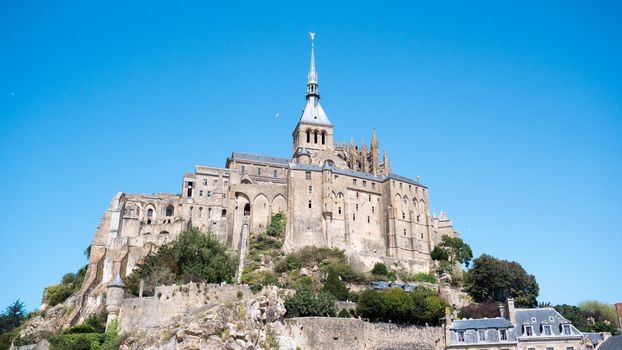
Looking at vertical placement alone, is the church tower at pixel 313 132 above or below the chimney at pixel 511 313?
above

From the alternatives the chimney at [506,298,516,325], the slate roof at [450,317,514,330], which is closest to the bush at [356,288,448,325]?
the slate roof at [450,317,514,330]

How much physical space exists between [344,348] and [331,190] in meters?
32.8

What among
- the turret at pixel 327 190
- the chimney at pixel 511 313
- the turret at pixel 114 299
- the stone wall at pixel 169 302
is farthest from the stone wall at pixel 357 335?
the turret at pixel 327 190

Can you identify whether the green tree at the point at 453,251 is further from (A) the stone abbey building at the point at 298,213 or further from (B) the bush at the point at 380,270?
(B) the bush at the point at 380,270

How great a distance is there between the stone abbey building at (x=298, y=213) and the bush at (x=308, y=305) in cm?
2194

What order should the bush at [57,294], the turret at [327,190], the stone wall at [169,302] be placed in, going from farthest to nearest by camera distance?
1. the turret at [327,190]
2. the bush at [57,294]
3. the stone wall at [169,302]

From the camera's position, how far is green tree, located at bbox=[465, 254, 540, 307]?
65938 mm

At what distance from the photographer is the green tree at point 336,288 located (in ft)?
197

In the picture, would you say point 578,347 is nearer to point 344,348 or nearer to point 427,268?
point 344,348

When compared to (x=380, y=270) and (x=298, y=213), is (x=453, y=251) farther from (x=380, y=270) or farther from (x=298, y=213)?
(x=298, y=213)

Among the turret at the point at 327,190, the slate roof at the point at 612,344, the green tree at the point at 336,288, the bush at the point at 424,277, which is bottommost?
the slate roof at the point at 612,344

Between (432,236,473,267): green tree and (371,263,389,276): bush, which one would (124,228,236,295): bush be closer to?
(371,263,389,276): bush

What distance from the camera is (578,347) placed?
48.8 meters

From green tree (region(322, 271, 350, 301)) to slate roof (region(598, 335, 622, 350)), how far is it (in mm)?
21833
